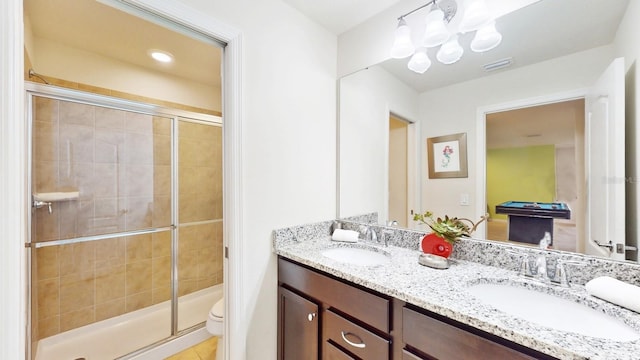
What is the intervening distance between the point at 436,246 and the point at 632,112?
85 cm

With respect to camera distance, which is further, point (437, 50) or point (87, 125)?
point (87, 125)

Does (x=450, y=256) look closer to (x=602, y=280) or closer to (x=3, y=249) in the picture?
(x=602, y=280)

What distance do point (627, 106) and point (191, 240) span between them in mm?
3113

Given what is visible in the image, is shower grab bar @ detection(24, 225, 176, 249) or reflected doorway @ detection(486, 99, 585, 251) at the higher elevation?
reflected doorway @ detection(486, 99, 585, 251)

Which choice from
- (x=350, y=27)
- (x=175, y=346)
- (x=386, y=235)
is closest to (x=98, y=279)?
(x=175, y=346)

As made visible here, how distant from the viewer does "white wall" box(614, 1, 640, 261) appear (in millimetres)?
851

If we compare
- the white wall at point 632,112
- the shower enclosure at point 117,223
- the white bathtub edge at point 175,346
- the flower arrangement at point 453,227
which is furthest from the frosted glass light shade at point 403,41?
the white bathtub edge at point 175,346

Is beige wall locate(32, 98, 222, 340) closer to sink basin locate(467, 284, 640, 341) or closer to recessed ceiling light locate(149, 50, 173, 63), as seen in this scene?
recessed ceiling light locate(149, 50, 173, 63)

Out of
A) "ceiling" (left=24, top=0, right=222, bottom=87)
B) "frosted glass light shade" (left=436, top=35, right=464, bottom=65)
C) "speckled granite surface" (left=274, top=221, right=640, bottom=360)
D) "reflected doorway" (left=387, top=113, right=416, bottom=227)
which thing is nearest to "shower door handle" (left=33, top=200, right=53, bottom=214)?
"ceiling" (left=24, top=0, right=222, bottom=87)

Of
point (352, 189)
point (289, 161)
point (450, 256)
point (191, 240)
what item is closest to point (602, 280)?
point (450, 256)

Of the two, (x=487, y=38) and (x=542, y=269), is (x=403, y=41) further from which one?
(x=542, y=269)

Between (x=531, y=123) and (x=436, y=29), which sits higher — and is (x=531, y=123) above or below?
below

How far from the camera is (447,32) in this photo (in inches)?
50.1

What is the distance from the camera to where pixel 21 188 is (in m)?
0.81
